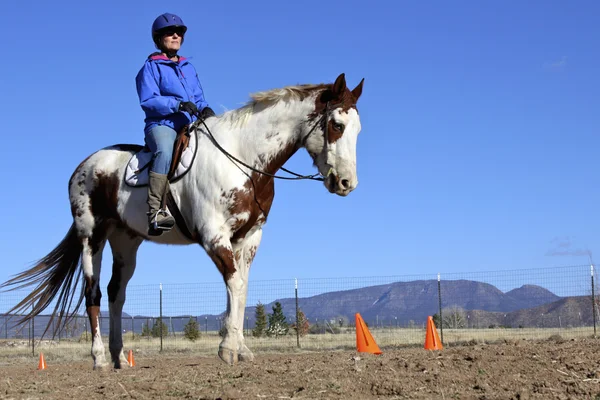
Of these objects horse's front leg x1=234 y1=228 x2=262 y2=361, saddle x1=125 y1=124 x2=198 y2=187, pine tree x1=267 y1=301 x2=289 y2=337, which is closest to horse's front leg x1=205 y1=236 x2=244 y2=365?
horse's front leg x1=234 y1=228 x2=262 y2=361

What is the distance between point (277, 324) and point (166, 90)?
32.8m

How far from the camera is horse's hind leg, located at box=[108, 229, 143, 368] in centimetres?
932

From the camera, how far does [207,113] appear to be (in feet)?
27.6

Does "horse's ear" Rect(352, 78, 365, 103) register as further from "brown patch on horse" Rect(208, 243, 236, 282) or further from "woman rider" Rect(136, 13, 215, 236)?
"brown patch on horse" Rect(208, 243, 236, 282)

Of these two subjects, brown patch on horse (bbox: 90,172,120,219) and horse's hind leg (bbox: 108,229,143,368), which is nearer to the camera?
brown patch on horse (bbox: 90,172,120,219)

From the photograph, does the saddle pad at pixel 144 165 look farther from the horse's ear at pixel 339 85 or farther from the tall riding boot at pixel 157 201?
the horse's ear at pixel 339 85

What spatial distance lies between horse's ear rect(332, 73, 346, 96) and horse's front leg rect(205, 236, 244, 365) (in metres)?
1.85

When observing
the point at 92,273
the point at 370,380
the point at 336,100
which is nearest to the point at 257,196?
the point at 336,100

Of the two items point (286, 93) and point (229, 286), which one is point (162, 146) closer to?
point (286, 93)

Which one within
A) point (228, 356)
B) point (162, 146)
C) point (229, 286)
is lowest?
point (228, 356)

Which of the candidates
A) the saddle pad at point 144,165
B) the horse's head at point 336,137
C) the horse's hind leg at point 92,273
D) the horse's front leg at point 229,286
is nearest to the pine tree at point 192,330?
the horse's hind leg at point 92,273

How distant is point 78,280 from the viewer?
385 inches

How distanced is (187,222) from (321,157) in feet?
5.29

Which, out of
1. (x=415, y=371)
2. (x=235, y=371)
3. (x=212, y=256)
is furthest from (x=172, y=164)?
(x=415, y=371)
